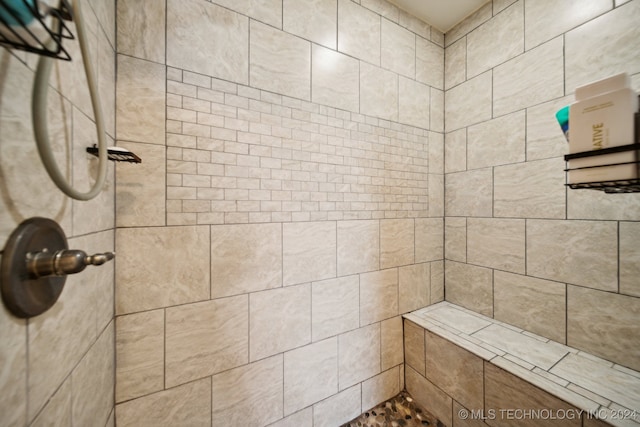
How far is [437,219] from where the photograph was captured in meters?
1.67

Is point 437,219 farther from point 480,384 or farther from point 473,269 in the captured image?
point 480,384

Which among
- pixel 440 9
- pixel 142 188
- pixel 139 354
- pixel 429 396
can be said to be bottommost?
pixel 429 396

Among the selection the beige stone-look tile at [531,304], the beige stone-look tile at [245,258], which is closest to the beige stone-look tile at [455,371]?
the beige stone-look tile at [531,304]

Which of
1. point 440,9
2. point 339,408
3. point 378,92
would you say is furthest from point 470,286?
point 440,9

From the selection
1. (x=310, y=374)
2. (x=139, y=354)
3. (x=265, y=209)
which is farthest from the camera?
(x=310, y=374)

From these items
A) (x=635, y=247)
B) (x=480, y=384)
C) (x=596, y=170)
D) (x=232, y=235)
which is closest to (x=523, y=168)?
(x=635, y=247)

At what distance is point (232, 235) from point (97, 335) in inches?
19.7

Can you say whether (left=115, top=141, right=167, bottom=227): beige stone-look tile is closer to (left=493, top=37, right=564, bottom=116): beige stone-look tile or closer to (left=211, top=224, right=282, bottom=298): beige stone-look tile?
(left=211, top=224, right=282, bottom=298): beige stone-look tile

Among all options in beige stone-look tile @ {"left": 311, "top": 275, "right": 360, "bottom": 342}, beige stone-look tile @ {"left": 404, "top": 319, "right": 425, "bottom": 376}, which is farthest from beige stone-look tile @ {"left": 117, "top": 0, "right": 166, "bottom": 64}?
beige stone-look tile @ {"left": 404, "top": 319, "right": 425, "bottom": 376}

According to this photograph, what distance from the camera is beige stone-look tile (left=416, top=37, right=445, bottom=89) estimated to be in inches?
61.7

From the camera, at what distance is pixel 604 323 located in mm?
1020

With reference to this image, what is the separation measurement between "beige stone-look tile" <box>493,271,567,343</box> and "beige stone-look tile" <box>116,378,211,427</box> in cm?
163

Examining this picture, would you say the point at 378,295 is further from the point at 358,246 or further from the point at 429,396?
the point at 429,396

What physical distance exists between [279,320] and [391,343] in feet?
2.63
